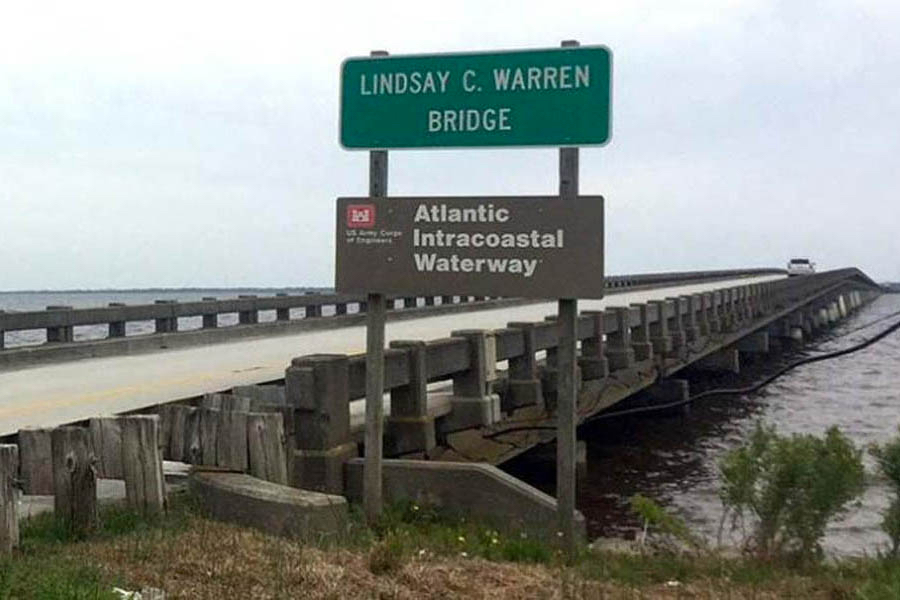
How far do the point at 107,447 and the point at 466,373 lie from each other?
6.63m

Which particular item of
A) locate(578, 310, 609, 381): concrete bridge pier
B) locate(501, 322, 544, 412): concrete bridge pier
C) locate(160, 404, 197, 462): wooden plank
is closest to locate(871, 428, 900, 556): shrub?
locate(160, 404, 197, 462): wooden plank

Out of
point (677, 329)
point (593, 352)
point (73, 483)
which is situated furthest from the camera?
point (677, 329)

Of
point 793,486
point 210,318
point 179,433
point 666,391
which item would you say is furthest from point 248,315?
point 793,486

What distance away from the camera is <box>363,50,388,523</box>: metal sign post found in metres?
8.18

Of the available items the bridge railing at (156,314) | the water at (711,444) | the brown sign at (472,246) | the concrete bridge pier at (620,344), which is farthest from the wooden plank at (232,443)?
the concrete bridge pier at (620,344)

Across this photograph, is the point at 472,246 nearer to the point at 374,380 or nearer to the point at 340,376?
the point at 374,380

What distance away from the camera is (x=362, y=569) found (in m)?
5.84

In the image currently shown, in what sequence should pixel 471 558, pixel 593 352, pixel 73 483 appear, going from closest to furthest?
pixel 73 483
pixel 471 558
pixel 593 352

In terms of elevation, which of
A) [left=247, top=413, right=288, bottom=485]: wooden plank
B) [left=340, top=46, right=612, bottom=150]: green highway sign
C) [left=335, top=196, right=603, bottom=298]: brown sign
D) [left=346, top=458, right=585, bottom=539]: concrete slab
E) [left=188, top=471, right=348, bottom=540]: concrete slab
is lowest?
[left=346, top=458, right=585, bottom=539]: concrete slab

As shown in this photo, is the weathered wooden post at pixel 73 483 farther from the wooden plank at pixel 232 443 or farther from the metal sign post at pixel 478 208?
the metal sign post at pixel 478 208

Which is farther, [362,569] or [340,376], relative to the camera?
[340,376]

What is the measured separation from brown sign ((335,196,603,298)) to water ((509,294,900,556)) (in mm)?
2757

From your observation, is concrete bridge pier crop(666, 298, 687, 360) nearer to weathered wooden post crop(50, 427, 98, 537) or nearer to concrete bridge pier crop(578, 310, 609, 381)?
concrete bridge pier crop(578, 310, 609, 381)

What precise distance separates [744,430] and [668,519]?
15879mm
